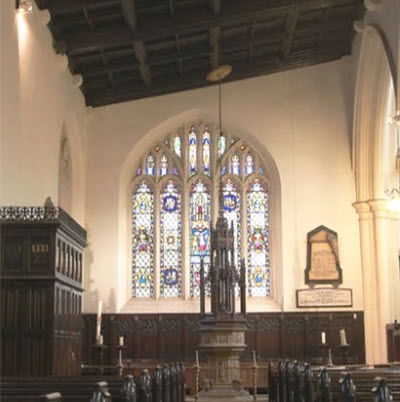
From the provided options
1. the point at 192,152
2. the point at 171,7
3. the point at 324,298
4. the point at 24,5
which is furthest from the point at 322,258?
the point at 24,5

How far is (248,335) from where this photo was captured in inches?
643

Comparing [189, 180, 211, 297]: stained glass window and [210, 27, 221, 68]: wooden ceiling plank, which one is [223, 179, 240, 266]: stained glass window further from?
[210, 27, 221, 68]: wooden ceiling plank

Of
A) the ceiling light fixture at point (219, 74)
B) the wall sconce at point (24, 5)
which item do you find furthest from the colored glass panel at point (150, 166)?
the wall sconce at point (24, 5)

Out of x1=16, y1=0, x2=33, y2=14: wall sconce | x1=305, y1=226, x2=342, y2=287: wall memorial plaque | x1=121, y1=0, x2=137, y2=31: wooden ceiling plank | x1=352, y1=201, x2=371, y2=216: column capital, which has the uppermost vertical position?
x1=121, y1=0, x2=137, y2=31: wooden ceiling plank

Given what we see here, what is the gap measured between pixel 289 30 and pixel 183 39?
2.15 m

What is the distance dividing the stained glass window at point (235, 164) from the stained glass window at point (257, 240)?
1.56 feet

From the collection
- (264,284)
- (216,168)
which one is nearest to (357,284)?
(264,284)

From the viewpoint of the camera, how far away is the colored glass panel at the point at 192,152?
17719 millimetres

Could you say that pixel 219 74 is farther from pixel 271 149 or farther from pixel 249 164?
pixel 249 164

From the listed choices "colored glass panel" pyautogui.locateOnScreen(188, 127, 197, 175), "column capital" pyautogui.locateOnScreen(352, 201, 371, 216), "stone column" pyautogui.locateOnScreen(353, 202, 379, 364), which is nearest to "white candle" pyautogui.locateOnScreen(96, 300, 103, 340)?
"colored glass panel" pyautogui.locateOnScreen(188, 127, 197, 175)

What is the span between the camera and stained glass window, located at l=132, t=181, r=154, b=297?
1727cm

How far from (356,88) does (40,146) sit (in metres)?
7.18

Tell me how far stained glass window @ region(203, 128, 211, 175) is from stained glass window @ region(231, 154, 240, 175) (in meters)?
0.54

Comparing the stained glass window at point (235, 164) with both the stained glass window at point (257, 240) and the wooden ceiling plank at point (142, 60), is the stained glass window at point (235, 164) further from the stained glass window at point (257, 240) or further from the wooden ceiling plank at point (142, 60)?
the wooden ceiling plank at point (142, 60)
